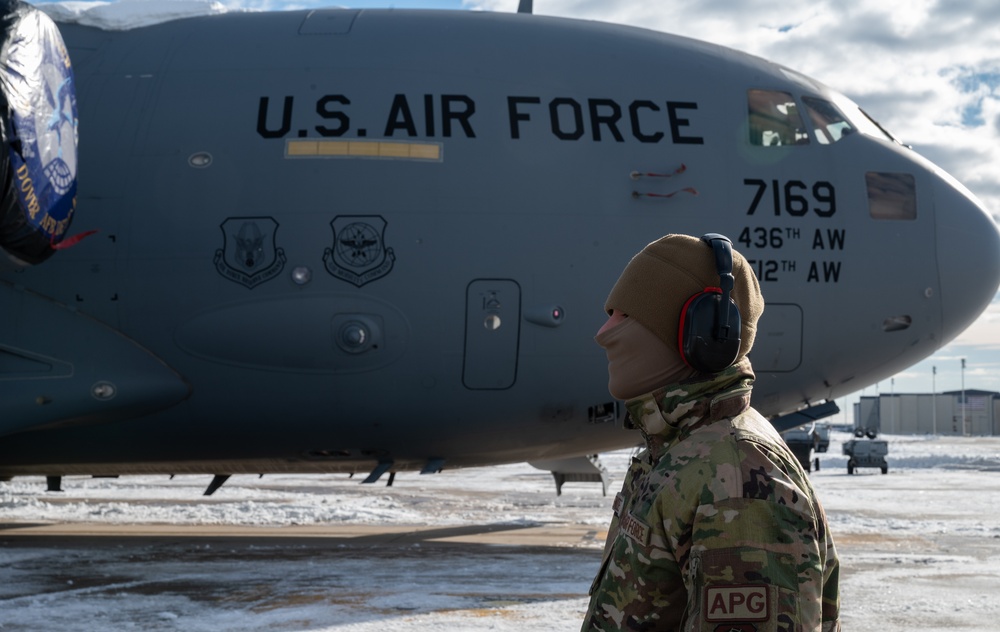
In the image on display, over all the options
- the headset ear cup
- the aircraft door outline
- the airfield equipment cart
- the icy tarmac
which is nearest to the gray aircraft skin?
the aircraft door outline

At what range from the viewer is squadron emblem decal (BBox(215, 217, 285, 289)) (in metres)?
8.09

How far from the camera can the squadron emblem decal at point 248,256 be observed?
809 centimetres

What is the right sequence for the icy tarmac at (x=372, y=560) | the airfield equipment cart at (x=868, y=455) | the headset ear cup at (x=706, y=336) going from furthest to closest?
the airfield equipment cart at (x=868, y=455) → the icy tarmac at (x=372, y=560) → the headset ear cup at (x=706, y=336)

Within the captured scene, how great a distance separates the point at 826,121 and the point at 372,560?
5.75 metres

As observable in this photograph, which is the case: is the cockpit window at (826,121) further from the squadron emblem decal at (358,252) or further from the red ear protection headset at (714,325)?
the red ear protection headset at (714,325)

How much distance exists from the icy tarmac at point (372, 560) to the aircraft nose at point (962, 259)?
2.25 meters

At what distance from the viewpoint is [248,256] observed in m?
8.10

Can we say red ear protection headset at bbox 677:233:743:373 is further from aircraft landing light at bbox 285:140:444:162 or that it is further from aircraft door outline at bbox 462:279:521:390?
aircraft landing light at bbox 285:140:444:162

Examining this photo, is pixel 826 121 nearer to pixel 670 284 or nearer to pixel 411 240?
pixel 411 240

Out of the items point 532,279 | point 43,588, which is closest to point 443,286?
point 532,279

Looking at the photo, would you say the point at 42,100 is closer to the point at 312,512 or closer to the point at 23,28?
the point at 23,28

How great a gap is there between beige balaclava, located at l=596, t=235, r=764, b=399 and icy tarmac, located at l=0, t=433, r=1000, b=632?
185 inches

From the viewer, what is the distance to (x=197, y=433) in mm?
8500

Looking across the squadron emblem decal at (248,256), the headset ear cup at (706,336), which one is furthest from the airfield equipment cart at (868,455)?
the headset ear cup at (706,336)
